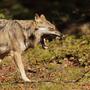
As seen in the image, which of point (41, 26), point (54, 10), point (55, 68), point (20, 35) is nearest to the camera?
point (20, 35)

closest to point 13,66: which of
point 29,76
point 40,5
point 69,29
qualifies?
point 29,76

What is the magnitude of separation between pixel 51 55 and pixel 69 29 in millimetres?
7396

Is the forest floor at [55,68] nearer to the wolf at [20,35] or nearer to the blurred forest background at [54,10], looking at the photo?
the wolf at [20,35]

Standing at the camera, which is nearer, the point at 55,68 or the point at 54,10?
the point at 55,68

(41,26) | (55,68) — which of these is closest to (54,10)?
(55,68)

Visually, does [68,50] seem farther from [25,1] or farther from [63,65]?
[25,1]

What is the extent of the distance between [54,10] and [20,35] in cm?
1282

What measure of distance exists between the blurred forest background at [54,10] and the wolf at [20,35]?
7.11m

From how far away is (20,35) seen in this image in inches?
493

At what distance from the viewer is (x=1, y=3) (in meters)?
28.1

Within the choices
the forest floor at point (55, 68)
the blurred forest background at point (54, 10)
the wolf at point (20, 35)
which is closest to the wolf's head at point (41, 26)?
the wolf at point (20, 35)

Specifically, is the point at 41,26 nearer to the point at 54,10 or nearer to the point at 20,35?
the point at 20,35

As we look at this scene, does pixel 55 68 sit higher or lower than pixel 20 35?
lower

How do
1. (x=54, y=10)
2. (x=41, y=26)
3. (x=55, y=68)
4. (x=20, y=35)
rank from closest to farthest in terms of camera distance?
(x=20, y=35) < (x=41, y=26) < (x=55, y=68) < (x=54, y=10)
